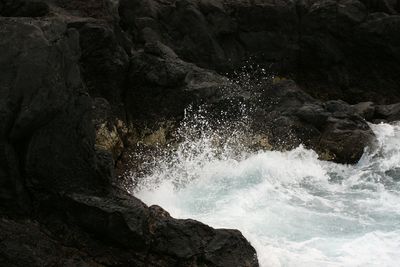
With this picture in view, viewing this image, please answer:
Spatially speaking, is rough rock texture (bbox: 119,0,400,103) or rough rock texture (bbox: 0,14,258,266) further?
rough rock texture (bbox: 119,0,400,103)

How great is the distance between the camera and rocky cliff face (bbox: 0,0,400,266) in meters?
8.02

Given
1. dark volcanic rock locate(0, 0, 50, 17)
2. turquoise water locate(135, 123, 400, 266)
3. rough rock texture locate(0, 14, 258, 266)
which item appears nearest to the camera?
rough rock texture locate(0, 14, 258, 266)

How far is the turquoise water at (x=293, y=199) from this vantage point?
10.1 metres

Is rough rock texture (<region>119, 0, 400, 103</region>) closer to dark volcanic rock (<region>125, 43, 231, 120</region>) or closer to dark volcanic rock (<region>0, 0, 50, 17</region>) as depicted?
dark volcanic rock (<region>125, 43, 231, 120</region>)

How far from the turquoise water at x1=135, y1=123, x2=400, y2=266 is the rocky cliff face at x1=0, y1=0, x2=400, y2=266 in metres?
0.91

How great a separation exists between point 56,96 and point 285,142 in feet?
32.6

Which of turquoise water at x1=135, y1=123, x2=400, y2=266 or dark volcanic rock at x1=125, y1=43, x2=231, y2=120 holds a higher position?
dark volcanic rock at x1=125, y1=43, x2=231, y2=120

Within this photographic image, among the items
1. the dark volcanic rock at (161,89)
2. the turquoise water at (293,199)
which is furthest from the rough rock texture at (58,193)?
the dark volcanic rock at (161,89)

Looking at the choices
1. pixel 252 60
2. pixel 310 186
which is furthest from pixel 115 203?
pixel 252 60

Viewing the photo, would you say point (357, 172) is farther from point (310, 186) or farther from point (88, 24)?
point (88, 24)

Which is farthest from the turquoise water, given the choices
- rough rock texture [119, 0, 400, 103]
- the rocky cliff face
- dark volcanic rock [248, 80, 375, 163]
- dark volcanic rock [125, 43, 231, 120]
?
rough rock texture [119, 0, 400, 103]

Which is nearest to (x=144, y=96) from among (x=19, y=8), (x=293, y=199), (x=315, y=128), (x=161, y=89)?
(x=161, y=89)

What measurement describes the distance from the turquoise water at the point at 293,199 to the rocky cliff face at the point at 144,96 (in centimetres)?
91

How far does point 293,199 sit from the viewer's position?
43.5 feet
